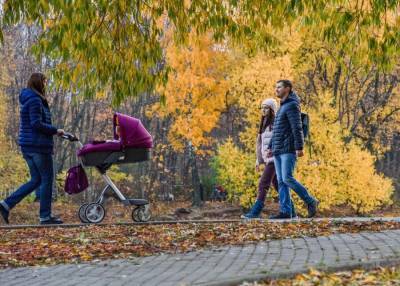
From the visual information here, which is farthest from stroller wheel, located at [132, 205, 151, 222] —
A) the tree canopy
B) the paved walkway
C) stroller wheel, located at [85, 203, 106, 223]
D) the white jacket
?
the paved walkway

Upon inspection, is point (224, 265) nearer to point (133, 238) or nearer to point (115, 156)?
point (133, 238)

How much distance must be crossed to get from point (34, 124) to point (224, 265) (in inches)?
182

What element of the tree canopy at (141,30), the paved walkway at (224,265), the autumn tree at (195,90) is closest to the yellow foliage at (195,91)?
the autumn tree at (195,90)

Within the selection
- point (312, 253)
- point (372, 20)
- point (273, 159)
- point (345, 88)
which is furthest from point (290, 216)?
point (345, 88)

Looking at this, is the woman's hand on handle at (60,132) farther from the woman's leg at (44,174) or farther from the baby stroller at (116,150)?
the baby stroller at (116,150)

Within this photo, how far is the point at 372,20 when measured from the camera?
9078 millimetres

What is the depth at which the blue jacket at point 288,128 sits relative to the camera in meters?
9.81

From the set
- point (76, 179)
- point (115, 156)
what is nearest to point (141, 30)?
point (115, 156)

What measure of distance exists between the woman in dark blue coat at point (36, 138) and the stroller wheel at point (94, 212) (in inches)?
30.3

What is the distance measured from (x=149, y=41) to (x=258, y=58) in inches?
586

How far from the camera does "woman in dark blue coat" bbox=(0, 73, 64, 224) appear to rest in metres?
9.42

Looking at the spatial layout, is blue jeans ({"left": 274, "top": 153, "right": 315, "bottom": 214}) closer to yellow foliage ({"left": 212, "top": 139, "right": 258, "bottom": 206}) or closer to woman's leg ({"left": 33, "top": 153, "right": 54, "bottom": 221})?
woman's leg ({"left": 33, "top": 153, "right": 54, "bottom": 221})

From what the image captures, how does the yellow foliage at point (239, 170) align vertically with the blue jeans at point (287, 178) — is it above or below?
above

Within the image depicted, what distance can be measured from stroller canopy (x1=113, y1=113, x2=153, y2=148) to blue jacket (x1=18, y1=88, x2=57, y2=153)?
3.51 feet
